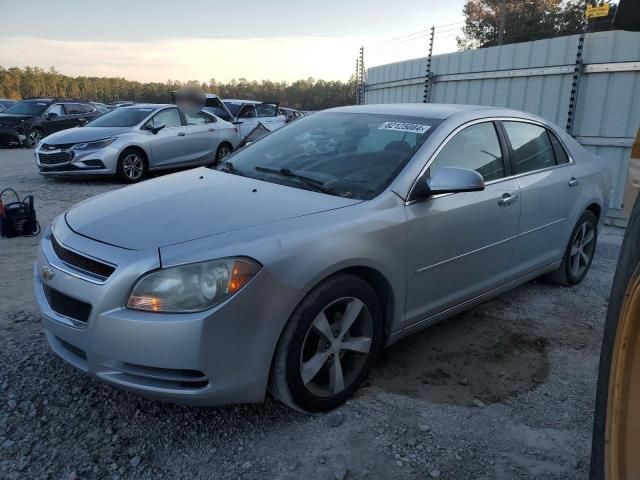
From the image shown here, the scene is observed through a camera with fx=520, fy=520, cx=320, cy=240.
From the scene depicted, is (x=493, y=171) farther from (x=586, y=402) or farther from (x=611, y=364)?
(x=611, y=364)

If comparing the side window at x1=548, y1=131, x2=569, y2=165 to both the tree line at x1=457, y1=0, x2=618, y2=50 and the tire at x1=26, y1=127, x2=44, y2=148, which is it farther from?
the tire at x1=26, y1=127, x2=44, y2=148

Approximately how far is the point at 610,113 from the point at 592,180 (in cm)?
399

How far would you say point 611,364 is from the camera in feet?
5.56

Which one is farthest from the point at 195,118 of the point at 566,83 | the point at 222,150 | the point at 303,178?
the point at 303,178

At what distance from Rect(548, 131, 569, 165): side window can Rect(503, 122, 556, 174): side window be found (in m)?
0.06

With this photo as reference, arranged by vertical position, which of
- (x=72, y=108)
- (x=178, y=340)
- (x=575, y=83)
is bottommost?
(x=178, y=340)

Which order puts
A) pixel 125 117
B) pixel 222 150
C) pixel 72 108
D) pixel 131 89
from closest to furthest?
pixel 125 117 < pixel 222 150 < pixel 72 108 < pixel 131 89

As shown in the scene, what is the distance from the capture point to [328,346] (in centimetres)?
262

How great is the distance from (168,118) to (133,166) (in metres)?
1.48

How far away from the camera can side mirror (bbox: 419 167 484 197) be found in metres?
2.87

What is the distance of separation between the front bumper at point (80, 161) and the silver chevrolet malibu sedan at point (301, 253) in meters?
6.31

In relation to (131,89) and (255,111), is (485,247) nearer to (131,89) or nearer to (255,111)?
(255,111)

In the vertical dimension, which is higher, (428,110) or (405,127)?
(428,110)

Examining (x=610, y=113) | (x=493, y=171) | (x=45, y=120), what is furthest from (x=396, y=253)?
(x=45, y=120)
